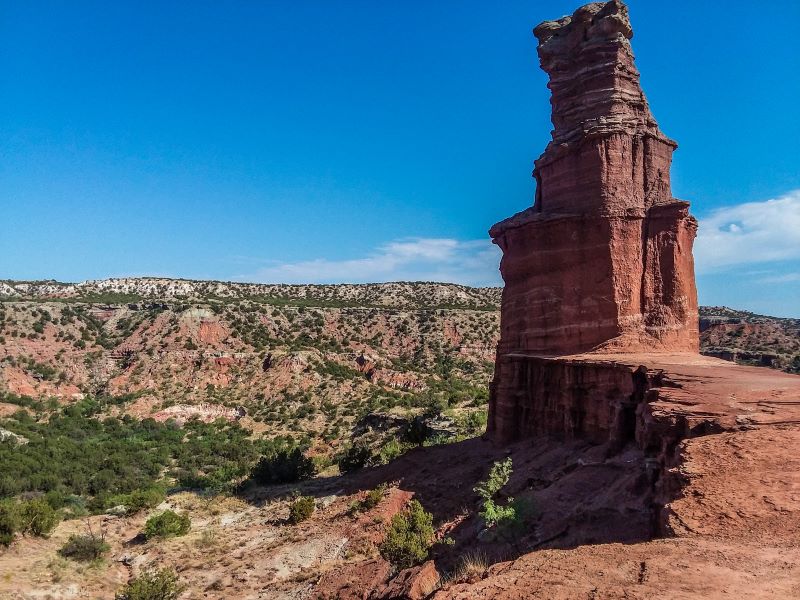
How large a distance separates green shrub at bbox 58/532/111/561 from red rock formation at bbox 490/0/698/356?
1866cm

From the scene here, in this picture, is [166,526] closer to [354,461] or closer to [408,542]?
[354,461]

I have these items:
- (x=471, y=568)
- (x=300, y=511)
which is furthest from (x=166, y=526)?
(x=471, y=568)

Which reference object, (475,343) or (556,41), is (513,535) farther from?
(475,343)

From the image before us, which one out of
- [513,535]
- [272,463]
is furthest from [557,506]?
[272,463]

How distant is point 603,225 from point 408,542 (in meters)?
13.4

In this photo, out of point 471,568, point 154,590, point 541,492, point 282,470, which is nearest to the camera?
point 471,568

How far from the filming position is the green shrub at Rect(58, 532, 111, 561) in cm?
1977

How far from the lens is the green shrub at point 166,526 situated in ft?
72.2

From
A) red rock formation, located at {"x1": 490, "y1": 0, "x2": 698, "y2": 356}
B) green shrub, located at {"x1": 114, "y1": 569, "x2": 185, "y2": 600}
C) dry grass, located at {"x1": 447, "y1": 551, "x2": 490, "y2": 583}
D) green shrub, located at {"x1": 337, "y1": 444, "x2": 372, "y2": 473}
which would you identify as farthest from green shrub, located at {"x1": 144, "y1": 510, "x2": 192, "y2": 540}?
red rock formation, located at {"x1": 490, "y1": 0, "x2": 698, "y2": 356}

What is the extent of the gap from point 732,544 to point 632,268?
1367cm

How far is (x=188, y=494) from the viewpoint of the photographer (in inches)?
1155

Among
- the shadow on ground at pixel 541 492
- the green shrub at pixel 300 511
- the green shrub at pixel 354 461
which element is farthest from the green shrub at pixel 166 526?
the green shrub at pixel 354 461

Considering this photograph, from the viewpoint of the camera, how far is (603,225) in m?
20.0

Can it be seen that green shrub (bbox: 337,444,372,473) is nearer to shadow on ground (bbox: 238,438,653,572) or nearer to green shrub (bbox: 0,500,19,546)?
shadow on ground (bbox: 238,438,653,572)
